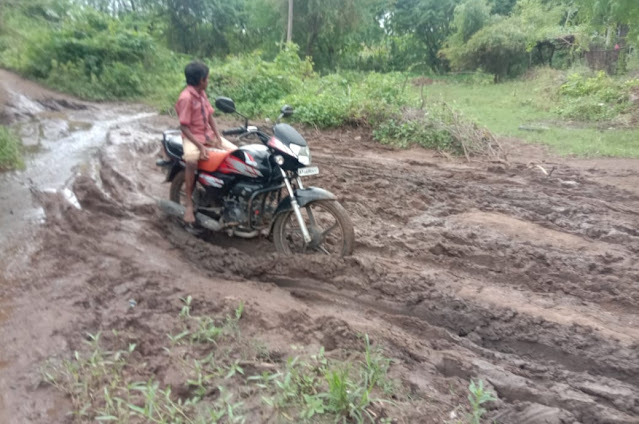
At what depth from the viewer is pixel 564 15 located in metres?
27.7

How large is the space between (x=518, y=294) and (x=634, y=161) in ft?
20.5

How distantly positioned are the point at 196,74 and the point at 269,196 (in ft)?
4.58

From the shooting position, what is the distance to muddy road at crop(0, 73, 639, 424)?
322 centimetres

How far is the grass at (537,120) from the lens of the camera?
10.2m

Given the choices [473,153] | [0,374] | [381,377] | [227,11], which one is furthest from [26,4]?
[381,377]

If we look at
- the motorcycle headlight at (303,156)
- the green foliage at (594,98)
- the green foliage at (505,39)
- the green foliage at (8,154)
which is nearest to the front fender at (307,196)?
the motorcycle headlight at (303,156)

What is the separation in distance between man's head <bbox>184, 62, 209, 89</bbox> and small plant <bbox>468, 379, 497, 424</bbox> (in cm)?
371

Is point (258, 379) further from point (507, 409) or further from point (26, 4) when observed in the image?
point (26, 4)

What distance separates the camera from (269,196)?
16.8 feet

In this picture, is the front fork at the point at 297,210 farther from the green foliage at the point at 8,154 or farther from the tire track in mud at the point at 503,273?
the green foliage at the point at 8,154

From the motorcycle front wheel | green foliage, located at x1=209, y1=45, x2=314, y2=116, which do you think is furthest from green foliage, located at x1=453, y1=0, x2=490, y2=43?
the motorcycle front wheel

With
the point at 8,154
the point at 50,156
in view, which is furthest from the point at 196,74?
the point at 50,156

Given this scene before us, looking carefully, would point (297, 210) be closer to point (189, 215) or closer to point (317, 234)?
point (317, 234)

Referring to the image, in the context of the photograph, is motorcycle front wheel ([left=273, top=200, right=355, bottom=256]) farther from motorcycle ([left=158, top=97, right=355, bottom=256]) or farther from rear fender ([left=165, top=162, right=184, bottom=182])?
rear fender ([left=165, top=162, right=184, bottom=182])
